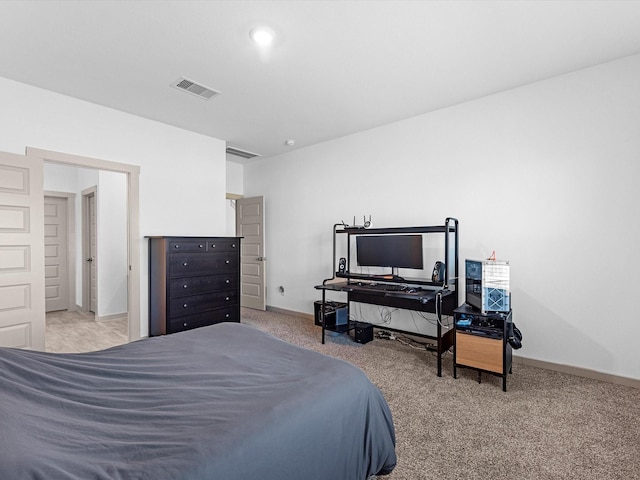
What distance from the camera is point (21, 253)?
3.11m

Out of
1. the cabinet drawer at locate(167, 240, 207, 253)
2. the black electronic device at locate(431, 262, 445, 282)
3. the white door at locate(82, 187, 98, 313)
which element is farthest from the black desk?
the white door at locate(82, 187, 98, 313)

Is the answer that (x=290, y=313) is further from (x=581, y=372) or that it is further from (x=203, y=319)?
(x=581, y=372)

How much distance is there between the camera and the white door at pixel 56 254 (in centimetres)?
561

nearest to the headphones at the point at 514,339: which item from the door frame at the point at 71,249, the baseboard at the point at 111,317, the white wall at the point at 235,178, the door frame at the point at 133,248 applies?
the door frame at the point at 133,248

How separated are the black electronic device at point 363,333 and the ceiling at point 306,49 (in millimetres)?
2606

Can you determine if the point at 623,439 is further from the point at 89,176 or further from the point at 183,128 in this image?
the point at 89,176

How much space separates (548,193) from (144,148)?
454cm

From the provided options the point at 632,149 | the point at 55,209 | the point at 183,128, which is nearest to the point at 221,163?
the point at 183,128

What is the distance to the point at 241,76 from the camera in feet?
9.98

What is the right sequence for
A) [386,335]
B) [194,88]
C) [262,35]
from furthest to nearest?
[386,335], [194,88], [262,35]

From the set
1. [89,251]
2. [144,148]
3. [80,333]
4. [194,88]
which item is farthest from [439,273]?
[89,251]

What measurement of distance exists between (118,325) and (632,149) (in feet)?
21.2

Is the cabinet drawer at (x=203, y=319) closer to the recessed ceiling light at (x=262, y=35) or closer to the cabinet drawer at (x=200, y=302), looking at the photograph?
the cabinet drawer at (x=200, y=302)

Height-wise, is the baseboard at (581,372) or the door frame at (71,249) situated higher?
the door frame at (71,249)
